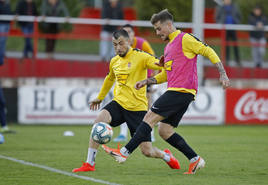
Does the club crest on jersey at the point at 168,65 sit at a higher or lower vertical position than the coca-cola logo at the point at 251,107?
higher

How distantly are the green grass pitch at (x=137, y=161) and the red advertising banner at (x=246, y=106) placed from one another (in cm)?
261

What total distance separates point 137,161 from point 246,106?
904cm

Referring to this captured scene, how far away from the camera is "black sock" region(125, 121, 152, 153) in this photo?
341 inches

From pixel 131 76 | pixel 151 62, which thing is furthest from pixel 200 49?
pixel 131 76

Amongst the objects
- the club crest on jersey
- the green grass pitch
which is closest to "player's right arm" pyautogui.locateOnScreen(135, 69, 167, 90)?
the club crest on jersey

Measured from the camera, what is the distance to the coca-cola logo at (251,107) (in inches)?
744

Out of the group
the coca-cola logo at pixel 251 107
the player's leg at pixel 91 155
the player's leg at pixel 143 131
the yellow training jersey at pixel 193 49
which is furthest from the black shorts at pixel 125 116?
the coca-cola logo at pixel 251 107

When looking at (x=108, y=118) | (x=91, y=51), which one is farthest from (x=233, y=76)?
(x=108, y=118)

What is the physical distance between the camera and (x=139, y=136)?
872 cm

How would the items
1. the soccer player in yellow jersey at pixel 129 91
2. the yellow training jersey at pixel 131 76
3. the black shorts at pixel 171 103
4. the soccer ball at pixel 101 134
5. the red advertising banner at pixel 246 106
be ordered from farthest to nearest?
the red advertising banner at pixel 246 106, the yellow training jersey at pixel 131 76, the soccer player in yellow jersey at pixel 129 91, the soccer ball at pixel 101 134, the black shorts at pixel 171 103

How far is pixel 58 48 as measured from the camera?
19.5 metres

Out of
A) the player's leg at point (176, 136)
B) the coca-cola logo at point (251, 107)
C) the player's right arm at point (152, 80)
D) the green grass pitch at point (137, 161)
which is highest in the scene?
the player's right arm at point (152, 80)

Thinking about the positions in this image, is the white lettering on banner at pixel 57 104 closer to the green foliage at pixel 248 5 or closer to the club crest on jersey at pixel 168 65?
the club crest on jersey at pixel 168 65

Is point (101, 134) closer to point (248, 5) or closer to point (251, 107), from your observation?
point (251, 107)
